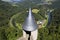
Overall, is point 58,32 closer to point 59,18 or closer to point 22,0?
point 59,18

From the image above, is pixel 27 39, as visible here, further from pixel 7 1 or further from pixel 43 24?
pixel 7 1

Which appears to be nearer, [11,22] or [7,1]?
[11,22]

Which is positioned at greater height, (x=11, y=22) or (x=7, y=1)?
(x=7, y=1)

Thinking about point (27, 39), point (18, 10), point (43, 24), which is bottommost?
point (27, 39)

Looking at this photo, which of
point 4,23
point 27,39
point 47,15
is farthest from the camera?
point 47,15

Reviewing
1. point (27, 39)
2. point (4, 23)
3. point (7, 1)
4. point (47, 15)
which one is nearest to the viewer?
point (27, 39)

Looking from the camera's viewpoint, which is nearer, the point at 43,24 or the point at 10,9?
the point at 43,24

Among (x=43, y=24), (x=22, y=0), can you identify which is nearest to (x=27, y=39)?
(x=43, y=24)

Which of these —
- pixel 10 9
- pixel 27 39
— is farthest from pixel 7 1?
pixel 27 39

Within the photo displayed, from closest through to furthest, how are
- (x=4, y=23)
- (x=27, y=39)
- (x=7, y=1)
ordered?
(x=27, y=39), (x=4, y=23), (x=7, y=1)
